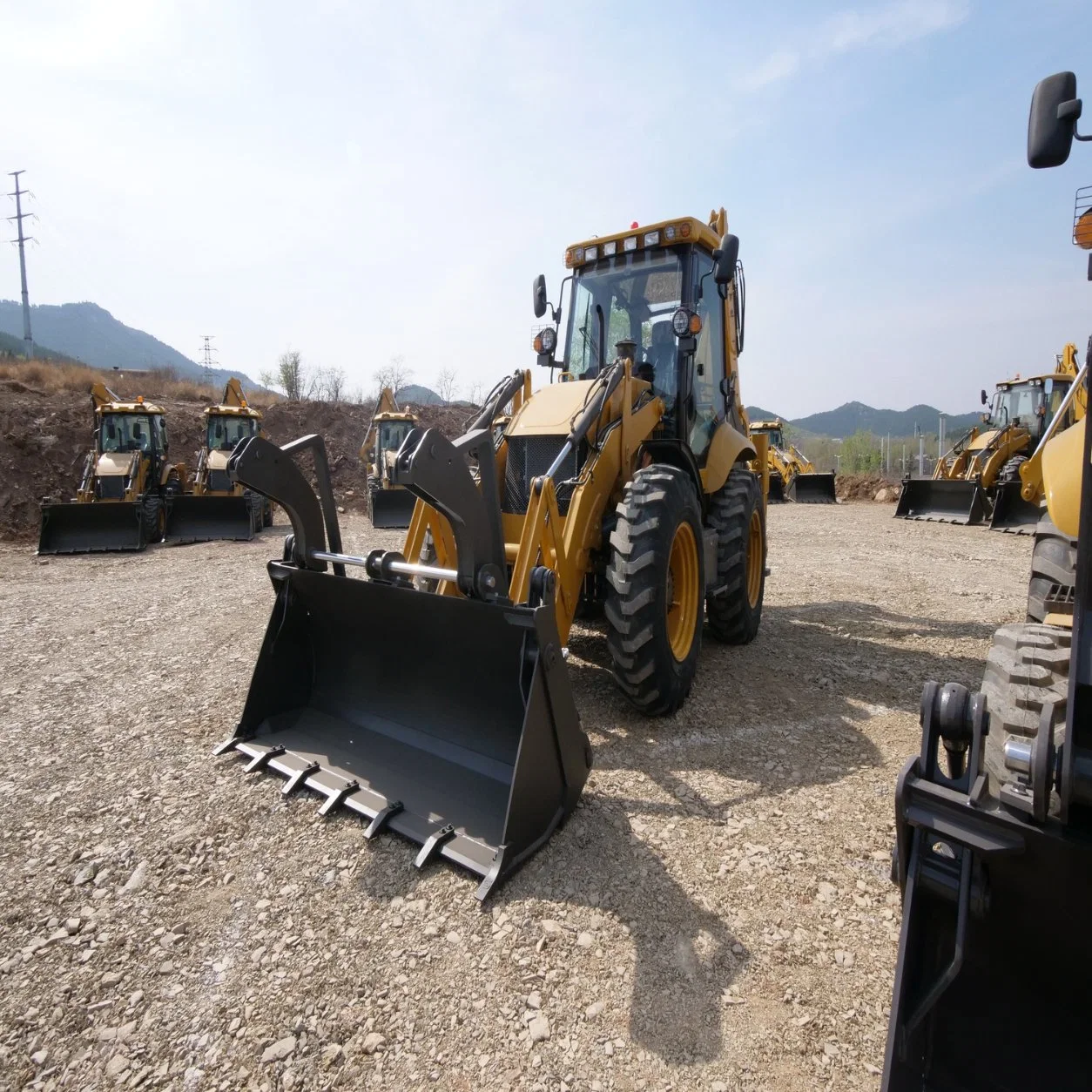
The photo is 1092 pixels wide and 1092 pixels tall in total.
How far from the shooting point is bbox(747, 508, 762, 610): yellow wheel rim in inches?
237

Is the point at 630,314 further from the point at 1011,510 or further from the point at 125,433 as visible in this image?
the point at 125,433

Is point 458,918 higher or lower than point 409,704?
lower

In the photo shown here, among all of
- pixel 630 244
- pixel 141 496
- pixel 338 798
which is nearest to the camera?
pixel 338 798

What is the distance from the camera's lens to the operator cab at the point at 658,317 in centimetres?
509

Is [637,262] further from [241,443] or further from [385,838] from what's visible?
[385,838]

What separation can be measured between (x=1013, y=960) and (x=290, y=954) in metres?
2.09

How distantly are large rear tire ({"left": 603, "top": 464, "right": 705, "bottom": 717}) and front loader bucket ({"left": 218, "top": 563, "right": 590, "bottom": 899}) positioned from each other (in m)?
0.85

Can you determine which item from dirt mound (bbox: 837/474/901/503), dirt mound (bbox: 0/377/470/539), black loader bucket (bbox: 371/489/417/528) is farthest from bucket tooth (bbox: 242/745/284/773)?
dirt mound (bbox: 837/474/901/503)

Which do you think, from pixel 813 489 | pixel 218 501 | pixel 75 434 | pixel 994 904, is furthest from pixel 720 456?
pixel 75 434

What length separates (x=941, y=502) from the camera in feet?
53.3

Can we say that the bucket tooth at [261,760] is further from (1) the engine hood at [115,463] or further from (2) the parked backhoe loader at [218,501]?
(1) the engine hood at [115,463]

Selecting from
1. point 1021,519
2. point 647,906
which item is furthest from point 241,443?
point 1021,519

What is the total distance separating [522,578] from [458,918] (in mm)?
1600

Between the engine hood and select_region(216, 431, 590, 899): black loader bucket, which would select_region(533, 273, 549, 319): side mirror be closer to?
select_region(216, 431, 590, 899): black loader bucket
